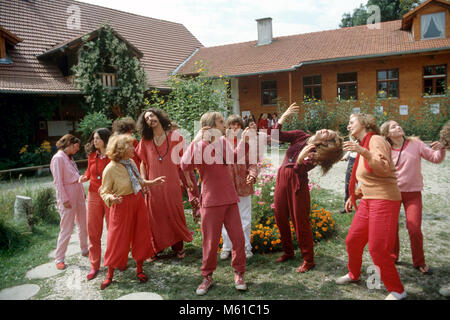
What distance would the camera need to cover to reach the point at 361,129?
11.8 ft

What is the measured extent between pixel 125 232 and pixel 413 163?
3490 mm

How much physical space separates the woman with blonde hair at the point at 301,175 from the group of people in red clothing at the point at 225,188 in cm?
1

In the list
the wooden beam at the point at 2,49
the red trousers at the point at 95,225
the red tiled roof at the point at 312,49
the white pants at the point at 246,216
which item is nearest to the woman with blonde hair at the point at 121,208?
the red trousers at the point at 95,225

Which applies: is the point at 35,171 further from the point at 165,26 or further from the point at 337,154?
the point at 165,26

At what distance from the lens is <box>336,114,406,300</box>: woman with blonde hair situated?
328 cm

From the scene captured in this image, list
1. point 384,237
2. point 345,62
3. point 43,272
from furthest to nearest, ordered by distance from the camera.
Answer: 1. point 345,62
2. point 43,272
3. point 384,237

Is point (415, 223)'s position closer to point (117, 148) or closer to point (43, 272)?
point (117, 148)

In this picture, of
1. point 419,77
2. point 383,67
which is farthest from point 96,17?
point 419,77

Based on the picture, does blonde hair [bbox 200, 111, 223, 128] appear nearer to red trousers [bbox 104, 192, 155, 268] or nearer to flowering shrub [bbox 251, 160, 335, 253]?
red trousers [bbox 104, 192, 155, 268]

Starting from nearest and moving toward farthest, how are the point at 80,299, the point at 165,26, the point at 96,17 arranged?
the point at 80,299 < the point at 96,17 < the point at 165,26

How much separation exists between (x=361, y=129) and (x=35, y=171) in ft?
44.9

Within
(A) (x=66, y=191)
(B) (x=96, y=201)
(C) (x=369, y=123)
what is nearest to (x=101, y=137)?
(B) (x=96, y=201)

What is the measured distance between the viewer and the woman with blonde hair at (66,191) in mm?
4703

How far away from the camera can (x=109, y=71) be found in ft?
55.5
